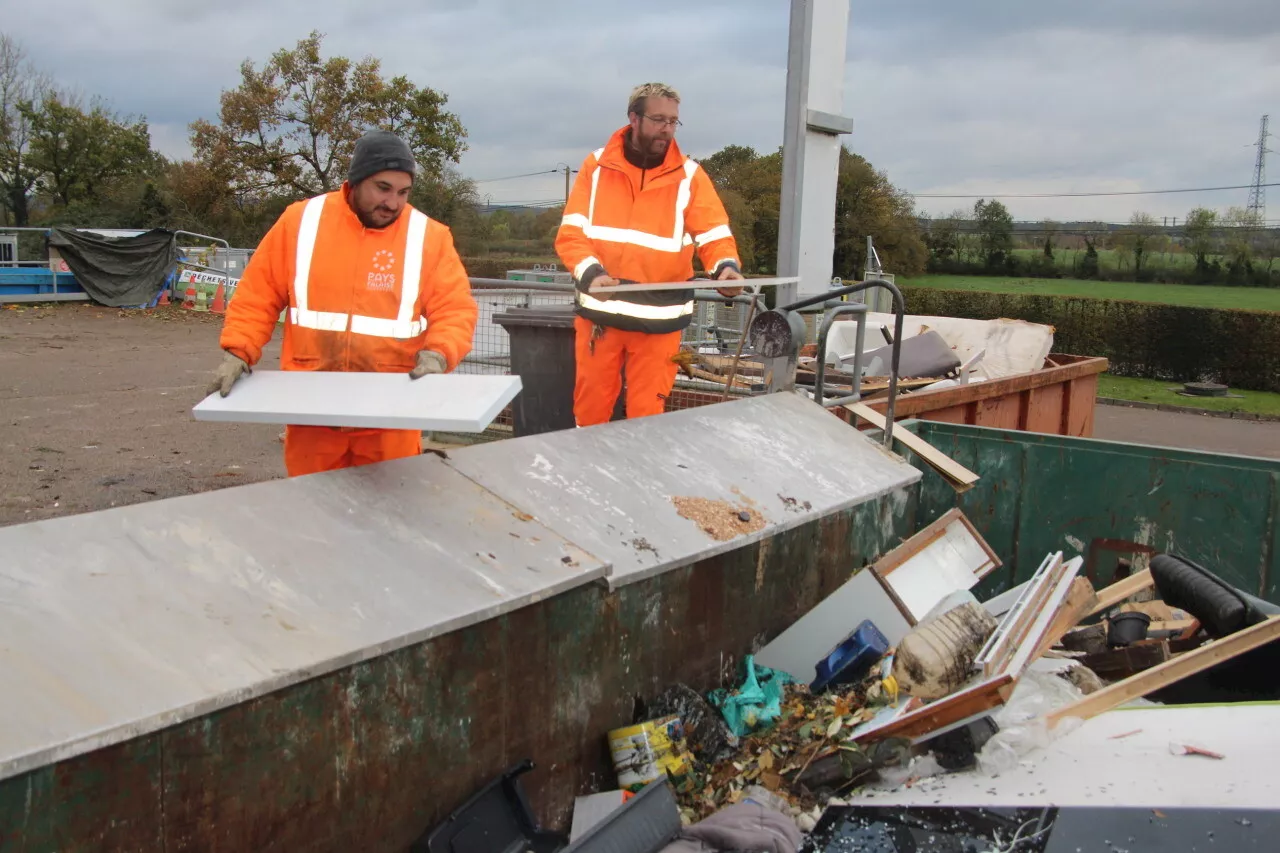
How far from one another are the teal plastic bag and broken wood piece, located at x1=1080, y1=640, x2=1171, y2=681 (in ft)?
3.57

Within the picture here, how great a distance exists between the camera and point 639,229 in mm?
4578

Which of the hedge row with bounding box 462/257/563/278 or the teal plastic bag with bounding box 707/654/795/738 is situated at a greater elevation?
the hedge row with bounding box 462/257/563/278

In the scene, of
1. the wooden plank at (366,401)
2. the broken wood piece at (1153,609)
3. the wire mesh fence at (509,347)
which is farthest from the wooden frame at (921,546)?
the wooden plank at (366,401)

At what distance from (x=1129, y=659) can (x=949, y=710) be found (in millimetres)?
1075

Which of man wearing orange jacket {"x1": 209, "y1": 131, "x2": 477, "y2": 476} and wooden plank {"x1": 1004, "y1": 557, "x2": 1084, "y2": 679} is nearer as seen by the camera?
wooden plank {"x1": 1004, "y1": 557, "x2": 1084, "y2": 679}

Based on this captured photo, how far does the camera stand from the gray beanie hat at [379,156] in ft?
10.6

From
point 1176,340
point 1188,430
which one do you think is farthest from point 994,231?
point 1188,430

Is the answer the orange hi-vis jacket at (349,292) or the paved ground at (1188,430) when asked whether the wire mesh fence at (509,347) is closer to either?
the orange hi-vis jacket at (349,292)

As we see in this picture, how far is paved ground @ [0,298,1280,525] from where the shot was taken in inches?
271

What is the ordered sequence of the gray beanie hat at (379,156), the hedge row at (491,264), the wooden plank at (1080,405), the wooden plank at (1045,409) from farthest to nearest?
1. the hedge row at (491,264)
2. the wooden plank at (1080,405)
3. the wooden plank at (1045,409)
4. the gray beanie hat at (379,156)

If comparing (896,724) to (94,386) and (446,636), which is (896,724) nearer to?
(446,636)

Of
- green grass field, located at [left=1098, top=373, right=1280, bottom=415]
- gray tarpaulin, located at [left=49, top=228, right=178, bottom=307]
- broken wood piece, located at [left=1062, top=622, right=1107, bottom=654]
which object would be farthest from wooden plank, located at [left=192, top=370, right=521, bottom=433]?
gray tarpaulin, located at [left=49, top=228, right=178, bottom=307]

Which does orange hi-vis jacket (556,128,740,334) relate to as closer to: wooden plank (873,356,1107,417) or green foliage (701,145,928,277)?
wooden plank (873,356,1107,417)

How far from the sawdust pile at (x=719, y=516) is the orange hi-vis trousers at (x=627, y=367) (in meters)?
1.38
